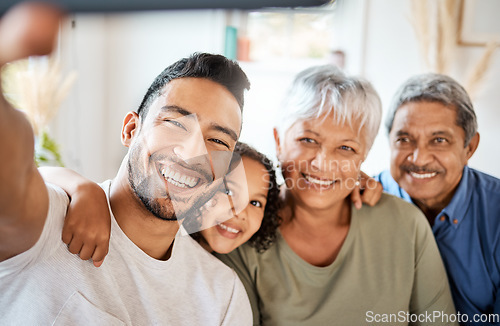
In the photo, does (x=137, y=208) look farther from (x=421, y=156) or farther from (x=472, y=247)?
(x=472, y=247)

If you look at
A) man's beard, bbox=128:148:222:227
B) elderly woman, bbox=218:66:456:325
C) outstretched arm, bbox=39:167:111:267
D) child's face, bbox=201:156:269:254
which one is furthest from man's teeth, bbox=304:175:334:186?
outstretched arm, bbox=39:167:111:267

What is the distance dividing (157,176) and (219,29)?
0.23m

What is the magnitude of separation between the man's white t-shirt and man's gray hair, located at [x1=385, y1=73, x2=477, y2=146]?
63cm

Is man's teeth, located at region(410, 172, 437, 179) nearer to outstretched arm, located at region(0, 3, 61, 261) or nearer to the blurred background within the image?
the blurred background

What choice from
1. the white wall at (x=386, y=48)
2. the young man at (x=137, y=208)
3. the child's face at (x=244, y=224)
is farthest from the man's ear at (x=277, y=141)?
the white wall at (x=386, y=48)

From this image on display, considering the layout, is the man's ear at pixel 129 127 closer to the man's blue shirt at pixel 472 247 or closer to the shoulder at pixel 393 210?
the shoulder at pixel 393 210

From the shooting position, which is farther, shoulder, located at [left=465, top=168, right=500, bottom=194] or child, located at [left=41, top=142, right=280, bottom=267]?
shoulder, located at [left=465, top=168, right=500, bottom=194]

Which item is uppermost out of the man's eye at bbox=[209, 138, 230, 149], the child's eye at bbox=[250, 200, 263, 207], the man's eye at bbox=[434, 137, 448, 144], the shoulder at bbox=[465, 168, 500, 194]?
the man's eye at bbox=[209, 138, 230, 149]

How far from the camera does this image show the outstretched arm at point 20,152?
0.87 feet

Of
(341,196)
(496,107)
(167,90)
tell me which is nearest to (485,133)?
(496,107)

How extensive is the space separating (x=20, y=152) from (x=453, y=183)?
102cm

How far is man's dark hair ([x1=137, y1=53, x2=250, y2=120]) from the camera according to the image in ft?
1.89

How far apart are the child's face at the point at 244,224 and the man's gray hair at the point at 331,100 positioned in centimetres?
16

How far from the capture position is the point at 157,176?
0.57 meters
